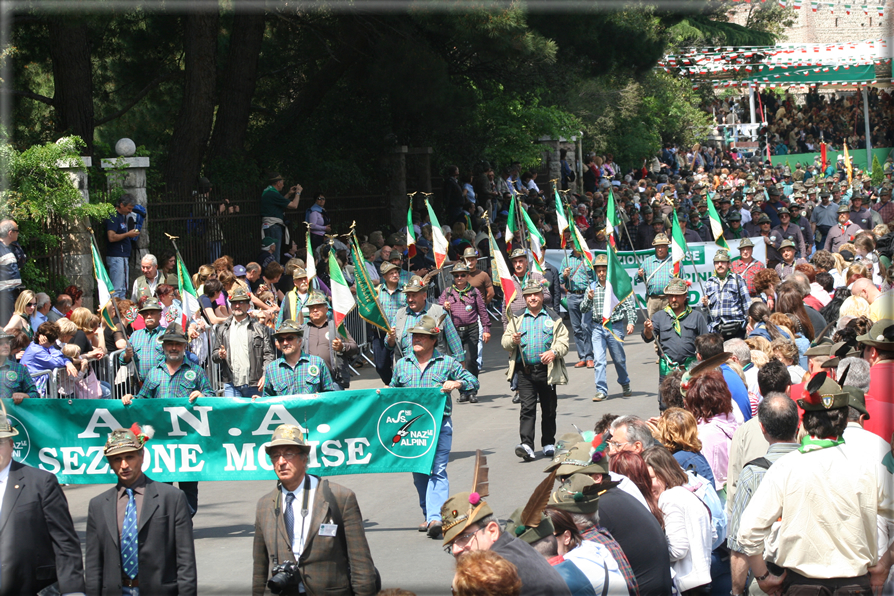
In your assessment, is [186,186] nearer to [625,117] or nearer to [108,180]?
[108,180]

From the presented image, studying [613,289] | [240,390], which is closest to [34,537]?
[240,390]

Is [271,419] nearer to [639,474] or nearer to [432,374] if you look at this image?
[432,374]

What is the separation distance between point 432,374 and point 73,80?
11750mm

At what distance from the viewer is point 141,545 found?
5473 mm

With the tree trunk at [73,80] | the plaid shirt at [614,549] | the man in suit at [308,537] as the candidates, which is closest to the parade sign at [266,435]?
the man in suit at [308,537]

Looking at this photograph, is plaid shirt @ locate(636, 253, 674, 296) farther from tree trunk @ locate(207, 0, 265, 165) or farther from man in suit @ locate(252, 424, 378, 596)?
tree trunk @ locate(207, 0, 265, 165)

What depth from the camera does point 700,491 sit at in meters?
5.46

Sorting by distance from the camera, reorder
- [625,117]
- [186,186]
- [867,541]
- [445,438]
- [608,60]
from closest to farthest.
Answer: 1. [867,541]
2. [445,438]
3. [186,186]
4. [608,60]
5. [625,117]

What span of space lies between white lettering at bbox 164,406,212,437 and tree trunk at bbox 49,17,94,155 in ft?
33.9

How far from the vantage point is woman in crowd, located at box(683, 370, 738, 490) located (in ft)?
21.3

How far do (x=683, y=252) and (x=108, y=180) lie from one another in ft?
27.4

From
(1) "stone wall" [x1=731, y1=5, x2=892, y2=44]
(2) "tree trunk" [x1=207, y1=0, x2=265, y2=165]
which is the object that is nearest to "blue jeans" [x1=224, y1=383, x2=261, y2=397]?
(2) "tree trunk" [x1=207, y1=0, x2=265, y2=165]

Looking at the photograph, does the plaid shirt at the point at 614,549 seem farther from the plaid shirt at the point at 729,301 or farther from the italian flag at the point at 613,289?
the italian flag at the point at 613,289

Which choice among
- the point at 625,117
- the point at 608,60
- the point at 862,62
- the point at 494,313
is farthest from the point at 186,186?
the point at 862,62
